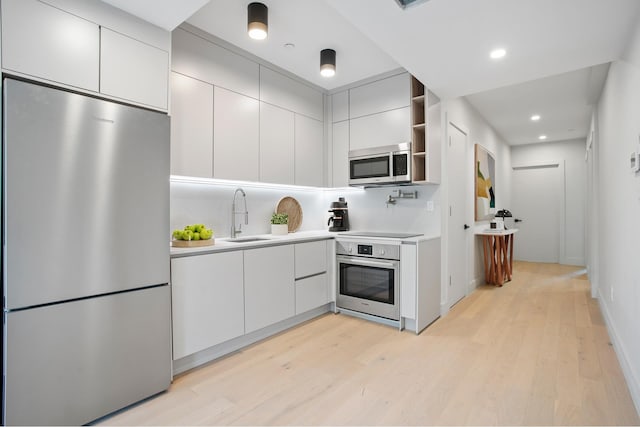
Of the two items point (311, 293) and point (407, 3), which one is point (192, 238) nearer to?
point (311, 293)

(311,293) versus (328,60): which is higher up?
(328,60)

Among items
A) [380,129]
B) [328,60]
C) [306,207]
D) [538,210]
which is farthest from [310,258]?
[538,210]

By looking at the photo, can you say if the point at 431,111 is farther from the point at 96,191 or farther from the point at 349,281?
the point at 96,191

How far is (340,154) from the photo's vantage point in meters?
3.75

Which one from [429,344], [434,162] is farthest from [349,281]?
[434,162]

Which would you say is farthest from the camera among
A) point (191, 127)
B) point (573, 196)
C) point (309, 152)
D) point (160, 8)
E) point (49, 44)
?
point (573, 196)

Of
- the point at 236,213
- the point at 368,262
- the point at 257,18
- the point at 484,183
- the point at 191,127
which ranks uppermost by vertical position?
the point at 257,18

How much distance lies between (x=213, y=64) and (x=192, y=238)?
145cm

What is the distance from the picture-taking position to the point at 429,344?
2691 millimetres

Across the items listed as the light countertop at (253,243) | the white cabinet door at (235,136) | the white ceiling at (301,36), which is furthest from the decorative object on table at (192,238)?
the white ceiling at (301,36)

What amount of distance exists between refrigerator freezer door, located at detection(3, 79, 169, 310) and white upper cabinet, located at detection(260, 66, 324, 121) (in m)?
1.41

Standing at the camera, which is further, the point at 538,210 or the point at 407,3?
the point at 538,210

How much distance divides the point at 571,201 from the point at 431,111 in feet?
17.1

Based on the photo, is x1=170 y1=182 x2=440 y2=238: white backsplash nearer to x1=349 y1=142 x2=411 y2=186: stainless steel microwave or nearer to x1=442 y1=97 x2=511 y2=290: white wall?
x1=442 y1=97 x2=511 y2=290: white wall
